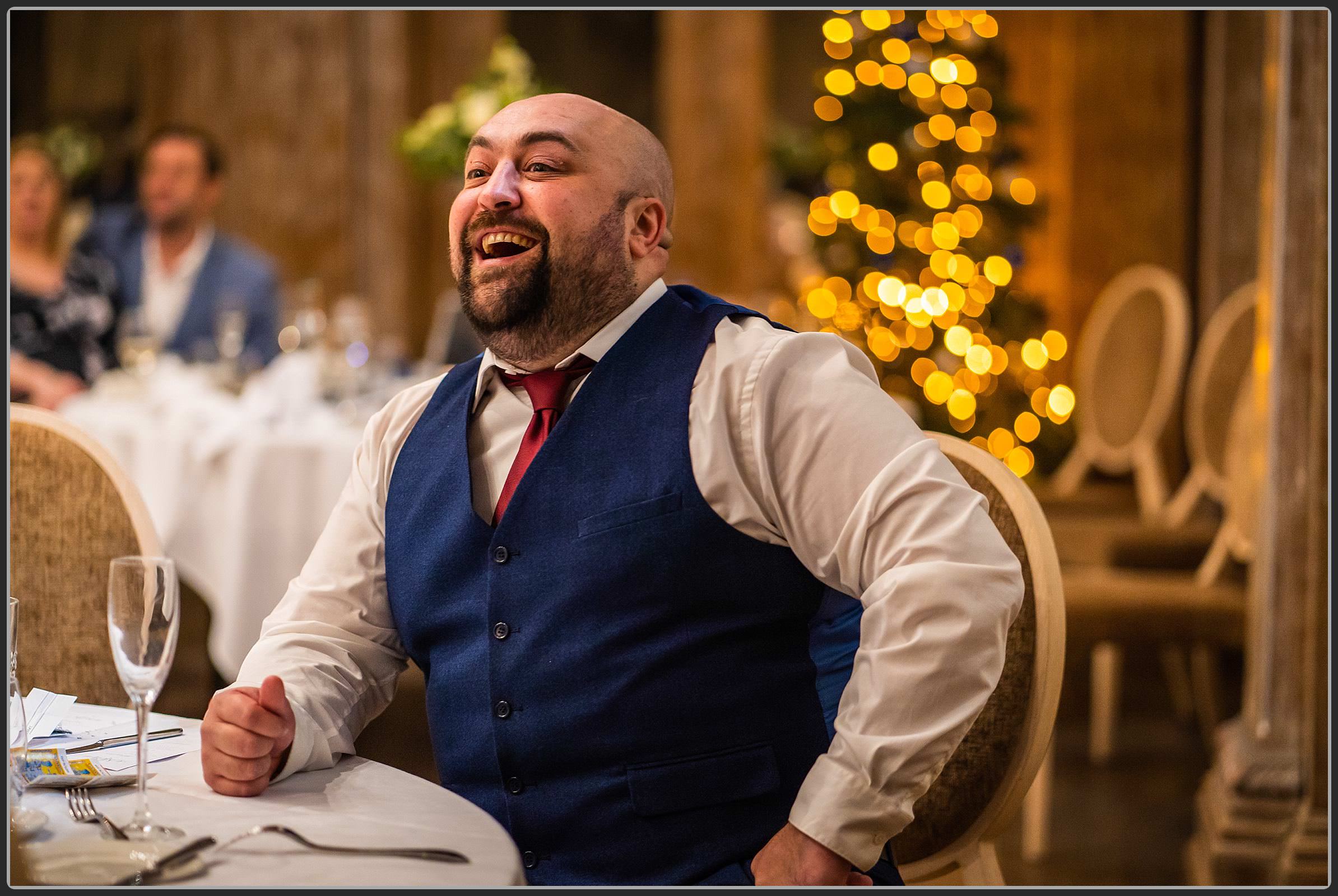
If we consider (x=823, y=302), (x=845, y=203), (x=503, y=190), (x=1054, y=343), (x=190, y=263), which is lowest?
(x=1054, y=343)

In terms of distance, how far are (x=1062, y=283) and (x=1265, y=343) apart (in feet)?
12.6

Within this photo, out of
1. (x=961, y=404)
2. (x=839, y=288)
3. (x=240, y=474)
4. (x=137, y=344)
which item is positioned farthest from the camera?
(x=839, y=288)

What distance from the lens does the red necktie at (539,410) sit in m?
1.37

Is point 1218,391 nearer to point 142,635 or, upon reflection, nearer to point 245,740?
point 245,740

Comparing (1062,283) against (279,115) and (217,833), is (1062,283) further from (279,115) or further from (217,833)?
(217,833)

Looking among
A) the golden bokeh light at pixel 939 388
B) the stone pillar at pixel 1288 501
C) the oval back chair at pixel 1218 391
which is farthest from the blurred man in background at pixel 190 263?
the stone pillar at pixel 1288 501

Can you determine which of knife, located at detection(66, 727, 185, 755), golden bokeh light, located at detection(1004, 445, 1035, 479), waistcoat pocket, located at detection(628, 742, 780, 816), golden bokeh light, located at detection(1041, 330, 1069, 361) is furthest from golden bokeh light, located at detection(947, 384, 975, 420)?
knife, located at detection(66, 727, 185, 755)

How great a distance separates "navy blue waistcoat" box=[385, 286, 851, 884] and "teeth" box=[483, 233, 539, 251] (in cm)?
18

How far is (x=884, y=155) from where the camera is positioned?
4598mm

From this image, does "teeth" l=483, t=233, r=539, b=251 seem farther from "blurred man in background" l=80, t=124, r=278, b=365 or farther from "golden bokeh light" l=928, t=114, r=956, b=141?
"golden bokeh light" l=928, t=114, r=956, b=141

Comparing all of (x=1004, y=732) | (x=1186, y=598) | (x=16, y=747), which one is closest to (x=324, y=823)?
(x=16, y=747)

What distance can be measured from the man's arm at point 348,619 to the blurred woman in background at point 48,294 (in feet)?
8.92

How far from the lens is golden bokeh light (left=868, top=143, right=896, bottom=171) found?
181 inches

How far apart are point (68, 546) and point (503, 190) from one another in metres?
0.77
